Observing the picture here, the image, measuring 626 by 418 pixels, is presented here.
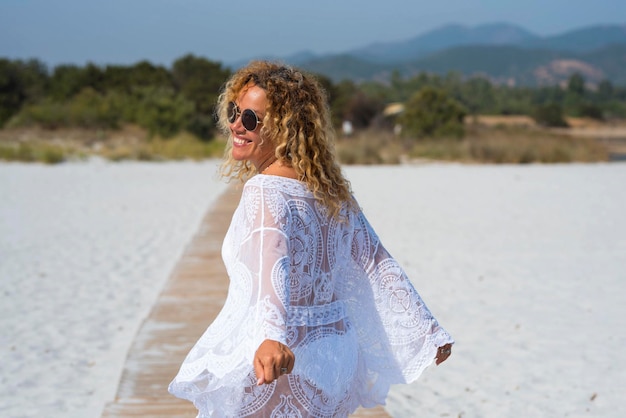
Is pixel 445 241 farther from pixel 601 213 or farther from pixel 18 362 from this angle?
pixel 18 362

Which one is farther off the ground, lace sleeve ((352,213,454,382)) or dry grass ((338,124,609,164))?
lace sleeve ((352,213,454,382))

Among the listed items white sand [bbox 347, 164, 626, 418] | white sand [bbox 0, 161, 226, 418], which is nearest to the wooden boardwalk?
white sand [bbox 0, 161, 226, 418]

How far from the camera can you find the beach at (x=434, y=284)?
449 centimetres

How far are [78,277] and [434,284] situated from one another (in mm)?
3247

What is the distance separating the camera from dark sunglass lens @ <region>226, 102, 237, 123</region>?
2.09 meters

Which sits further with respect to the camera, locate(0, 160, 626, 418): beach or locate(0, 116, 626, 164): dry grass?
locate(0, 116, 626, 164): dry grass

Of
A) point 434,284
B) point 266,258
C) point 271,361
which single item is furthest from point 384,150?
point 271,361

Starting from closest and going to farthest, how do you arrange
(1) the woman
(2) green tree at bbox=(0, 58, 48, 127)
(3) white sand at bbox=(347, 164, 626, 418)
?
(1) the woman < (3) white sand at bbox=(347, 164, 626, 418) < (2) green tree at bbox=(0, 58, 48, 127)

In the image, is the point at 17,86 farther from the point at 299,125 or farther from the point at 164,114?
the point at 299,125

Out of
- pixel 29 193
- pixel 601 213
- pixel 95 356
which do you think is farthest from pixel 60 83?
pixel 95 356

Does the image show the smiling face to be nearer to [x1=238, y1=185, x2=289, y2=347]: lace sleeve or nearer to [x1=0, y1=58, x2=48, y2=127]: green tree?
[x1=238, y1=185, x2=289, y2=347]: lace sleeve

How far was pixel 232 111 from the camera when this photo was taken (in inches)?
82.8

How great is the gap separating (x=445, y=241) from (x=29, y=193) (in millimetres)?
8533

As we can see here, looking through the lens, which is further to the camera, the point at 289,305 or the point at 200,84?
the point at 200,84
